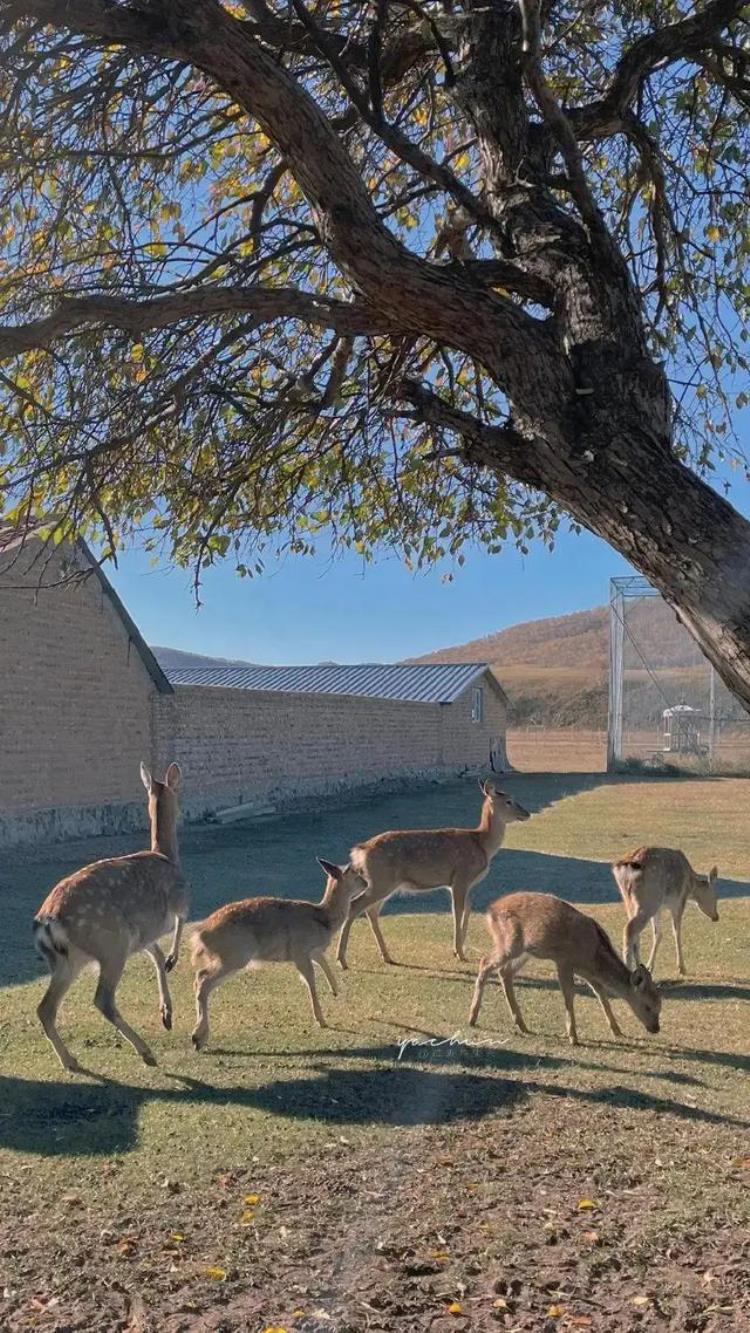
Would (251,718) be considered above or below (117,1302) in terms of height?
above

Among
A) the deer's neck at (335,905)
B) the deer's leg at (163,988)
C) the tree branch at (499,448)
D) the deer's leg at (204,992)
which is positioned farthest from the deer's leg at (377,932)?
the tree branch at (499,448)

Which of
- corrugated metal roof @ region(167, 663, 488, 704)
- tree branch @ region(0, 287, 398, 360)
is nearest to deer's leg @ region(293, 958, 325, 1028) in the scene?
tree branch @ region(0, 287, 398, 360)

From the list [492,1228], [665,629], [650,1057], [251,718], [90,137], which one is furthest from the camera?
[665,629]

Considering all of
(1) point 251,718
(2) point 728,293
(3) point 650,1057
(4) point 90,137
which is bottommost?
(3) point 650,1057

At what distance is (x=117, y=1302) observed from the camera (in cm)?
403

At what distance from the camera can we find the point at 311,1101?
6312mm

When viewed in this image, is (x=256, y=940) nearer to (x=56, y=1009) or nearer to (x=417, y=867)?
(x=56, y=1009)

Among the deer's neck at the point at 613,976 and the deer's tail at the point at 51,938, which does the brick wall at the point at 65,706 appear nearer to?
the deer's tail at the point at 51,938

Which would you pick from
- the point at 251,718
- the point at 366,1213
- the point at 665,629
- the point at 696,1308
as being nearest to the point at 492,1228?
the point at 366,1213

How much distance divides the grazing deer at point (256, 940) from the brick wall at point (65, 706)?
1069 centimetres

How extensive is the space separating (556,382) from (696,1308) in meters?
3.56

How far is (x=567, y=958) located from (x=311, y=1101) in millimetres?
2291

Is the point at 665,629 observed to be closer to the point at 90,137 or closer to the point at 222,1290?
the point at 90,137

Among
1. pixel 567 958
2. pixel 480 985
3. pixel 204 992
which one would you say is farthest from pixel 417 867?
pixel 204 992
